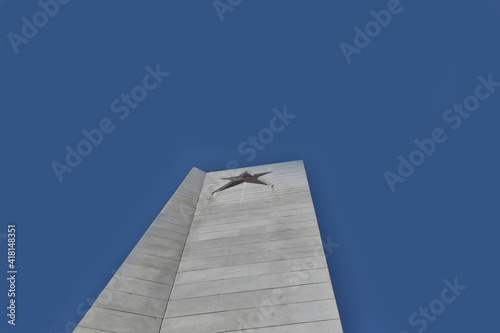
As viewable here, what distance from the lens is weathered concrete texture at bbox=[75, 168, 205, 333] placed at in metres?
11.8

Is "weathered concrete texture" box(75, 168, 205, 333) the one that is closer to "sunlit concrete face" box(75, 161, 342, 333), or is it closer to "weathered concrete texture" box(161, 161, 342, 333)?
"sunlit concrete face" box(75, 161, 342, 333)

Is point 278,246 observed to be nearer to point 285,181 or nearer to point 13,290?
point 285,181

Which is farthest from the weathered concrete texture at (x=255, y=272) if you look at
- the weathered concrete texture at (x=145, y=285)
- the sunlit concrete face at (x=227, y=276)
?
the weathered concrete texture at (x=145, y=285)

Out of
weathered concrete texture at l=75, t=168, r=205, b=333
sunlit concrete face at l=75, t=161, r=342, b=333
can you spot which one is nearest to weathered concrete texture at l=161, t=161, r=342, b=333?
sunlit concrete face at l=75, t=161, r=342, b=333

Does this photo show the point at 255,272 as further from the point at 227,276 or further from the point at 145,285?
the point at 145,285

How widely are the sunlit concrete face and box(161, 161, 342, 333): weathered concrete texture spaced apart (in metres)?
0.04

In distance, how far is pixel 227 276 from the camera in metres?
14.2

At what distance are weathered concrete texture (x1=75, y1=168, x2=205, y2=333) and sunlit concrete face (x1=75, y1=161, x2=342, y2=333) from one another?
0.04 m

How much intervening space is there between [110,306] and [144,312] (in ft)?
4.44

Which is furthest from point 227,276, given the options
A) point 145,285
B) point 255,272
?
point 145,285

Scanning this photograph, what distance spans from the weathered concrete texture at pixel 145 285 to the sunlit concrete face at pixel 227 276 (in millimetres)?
38

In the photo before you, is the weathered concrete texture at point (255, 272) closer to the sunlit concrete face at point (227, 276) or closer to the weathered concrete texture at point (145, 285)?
the sunlit concrete face at point (227, 276)

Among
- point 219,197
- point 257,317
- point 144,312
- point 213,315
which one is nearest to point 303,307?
point 257,317

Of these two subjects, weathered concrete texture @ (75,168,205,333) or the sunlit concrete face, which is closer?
the sunlit concrete face
